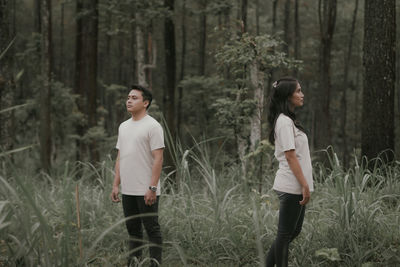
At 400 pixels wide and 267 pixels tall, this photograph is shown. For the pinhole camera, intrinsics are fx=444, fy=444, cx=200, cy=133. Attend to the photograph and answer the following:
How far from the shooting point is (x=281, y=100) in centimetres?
398

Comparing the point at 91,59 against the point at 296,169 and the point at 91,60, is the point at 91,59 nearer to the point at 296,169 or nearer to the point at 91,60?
the point at 91,60

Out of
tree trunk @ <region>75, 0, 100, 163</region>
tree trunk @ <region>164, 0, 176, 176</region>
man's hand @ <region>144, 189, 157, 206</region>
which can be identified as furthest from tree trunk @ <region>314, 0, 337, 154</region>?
man's hand @ <region>144, 189, 157, 206</region>

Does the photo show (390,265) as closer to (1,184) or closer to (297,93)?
(297,93)

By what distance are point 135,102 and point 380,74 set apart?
15.7 feet

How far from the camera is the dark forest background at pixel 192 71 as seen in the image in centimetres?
742

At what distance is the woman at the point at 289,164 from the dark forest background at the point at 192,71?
0.98 m

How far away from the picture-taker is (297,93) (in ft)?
13.1

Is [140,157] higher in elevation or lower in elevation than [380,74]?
lower

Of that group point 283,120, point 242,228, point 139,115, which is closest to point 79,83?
point 242,228

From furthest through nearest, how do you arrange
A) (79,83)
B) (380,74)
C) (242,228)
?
(79,83) < (380,74) < (242,228)

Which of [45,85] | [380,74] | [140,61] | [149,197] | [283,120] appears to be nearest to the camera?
A: [283,120]

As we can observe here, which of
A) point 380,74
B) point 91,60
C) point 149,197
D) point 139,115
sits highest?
point 91,60

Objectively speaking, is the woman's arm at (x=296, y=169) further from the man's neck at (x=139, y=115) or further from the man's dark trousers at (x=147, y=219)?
the man's neck at (x=139, y=115)

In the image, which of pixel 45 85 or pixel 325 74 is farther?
pixel 325 74
